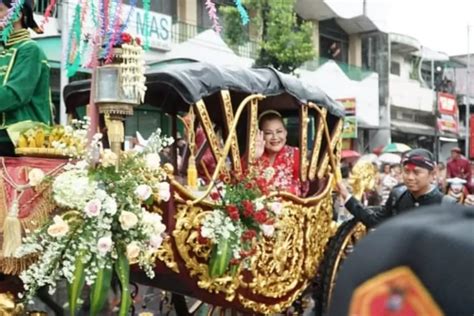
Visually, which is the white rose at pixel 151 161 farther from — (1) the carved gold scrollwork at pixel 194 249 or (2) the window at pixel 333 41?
(2) the window at pixel 333 41

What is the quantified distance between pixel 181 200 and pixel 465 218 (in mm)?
2952

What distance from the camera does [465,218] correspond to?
0.93 metres

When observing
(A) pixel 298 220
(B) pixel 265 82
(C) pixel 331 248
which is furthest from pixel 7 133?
(C) pixel 331 248

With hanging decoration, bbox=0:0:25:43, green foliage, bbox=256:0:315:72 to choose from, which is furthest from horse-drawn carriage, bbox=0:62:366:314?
→ green foliage, bbox=256:0:315:72

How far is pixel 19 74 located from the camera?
3.68 metres

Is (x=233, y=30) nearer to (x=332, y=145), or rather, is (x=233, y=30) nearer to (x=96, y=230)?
(x=332, y=145)

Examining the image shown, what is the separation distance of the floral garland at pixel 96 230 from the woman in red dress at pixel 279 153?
175 cm

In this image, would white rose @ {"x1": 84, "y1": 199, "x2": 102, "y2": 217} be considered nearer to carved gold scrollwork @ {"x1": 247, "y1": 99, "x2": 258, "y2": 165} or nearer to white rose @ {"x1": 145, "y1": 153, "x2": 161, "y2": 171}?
white rose @ {"x1": 145, "y1": 153, "x2": 161, "y2": 171}

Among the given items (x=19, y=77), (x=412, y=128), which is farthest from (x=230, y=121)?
(x=412, y=128)

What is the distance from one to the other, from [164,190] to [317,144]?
205 centimetres

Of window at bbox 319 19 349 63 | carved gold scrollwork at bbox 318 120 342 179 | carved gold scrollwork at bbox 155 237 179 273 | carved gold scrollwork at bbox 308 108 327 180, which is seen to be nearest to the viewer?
carved gold scrollwork at bbox 155 237 179 273

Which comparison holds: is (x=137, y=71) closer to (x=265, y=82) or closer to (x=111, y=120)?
(x=111, y=120)

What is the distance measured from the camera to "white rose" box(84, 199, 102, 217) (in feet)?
10.4

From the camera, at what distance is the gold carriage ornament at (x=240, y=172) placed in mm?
3871
